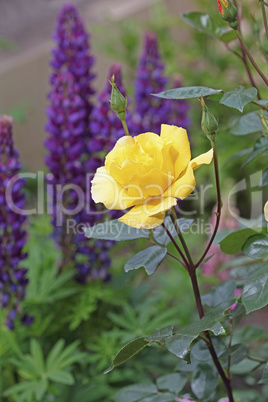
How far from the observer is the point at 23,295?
3.55 ft

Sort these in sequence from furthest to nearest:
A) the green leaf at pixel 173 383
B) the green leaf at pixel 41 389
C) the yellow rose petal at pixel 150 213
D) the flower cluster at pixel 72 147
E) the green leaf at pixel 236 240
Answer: the flower cluster at pixel 72 147, the green leaf at pixel 41 389, the green leaf at pixel 173 383, the green leaf at pixel 236 240, the yellow rose petal at pixel 150 213

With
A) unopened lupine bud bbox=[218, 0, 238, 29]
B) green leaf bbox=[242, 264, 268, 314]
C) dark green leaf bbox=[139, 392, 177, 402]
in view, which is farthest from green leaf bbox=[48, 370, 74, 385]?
unopened lupine bud bbox=[218, 0, 238, 29]

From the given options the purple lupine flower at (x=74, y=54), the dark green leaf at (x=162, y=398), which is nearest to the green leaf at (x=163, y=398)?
the dark green leaf at (x=162, y=398)

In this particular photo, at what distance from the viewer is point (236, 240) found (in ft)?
2.09

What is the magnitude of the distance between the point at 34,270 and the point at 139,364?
0.30m

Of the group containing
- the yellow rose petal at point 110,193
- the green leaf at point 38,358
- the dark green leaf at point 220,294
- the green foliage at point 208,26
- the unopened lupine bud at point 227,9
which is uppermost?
the green foliage at point 208,26

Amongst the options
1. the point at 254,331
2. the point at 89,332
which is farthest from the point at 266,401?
the point at 89,332

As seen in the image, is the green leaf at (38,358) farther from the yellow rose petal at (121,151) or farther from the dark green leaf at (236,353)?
the yellow rose petal at (121,151)

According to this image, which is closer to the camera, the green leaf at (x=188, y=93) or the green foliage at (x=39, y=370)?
the green leaf at (x=188, y=93)

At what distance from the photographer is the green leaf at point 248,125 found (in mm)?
742

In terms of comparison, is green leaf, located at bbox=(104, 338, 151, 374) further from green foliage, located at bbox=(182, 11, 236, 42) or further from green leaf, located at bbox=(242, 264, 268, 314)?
green foliage, located at bbox=(182, 11, 236, 42)

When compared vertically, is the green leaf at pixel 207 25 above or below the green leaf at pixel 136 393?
above

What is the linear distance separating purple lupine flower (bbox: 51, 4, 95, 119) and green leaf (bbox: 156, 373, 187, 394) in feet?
2.01

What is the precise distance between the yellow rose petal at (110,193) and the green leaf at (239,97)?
13 cm
